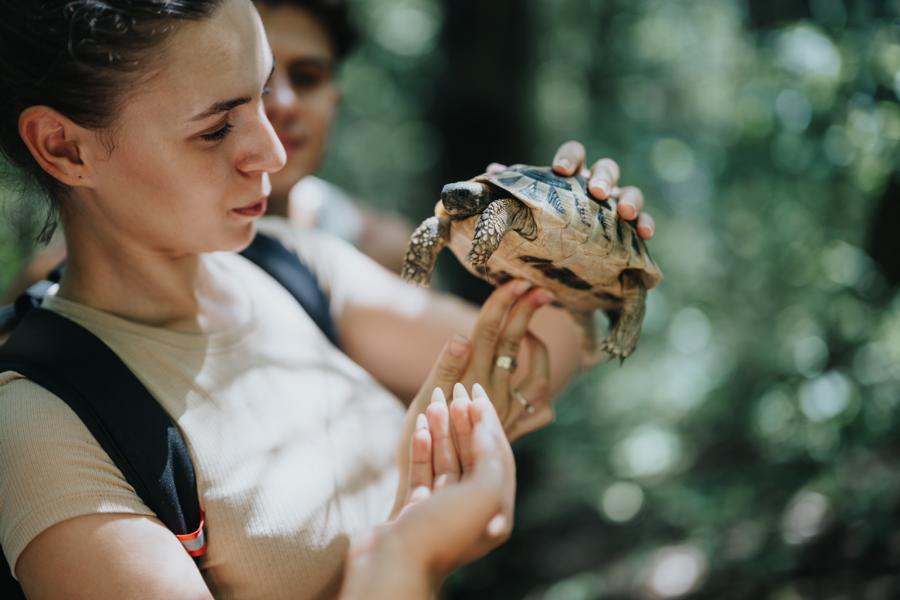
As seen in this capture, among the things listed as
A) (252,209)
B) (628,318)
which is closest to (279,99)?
(252,209)

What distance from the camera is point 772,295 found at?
13.3 ft

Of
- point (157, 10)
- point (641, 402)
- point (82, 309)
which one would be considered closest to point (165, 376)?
point (82, 309)

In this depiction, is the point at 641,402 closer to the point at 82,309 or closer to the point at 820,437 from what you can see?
the point at 820,437

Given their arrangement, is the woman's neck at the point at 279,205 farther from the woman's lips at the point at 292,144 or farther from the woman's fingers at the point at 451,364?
the woman's fingers at the point at 451,364

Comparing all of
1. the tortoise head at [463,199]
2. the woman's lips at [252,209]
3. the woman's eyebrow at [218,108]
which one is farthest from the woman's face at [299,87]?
the tortoise head at [463,199]

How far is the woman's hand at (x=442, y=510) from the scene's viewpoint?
112 cm

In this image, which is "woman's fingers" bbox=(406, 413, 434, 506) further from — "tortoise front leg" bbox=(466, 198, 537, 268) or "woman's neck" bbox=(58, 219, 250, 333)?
"woman's neck" bbox=(58, 219, 250, 333)

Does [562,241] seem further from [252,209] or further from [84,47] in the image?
[84,47]

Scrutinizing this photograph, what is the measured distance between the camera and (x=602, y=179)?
1.53 meters

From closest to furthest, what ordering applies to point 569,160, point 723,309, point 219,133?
point 219,133, point 569,160, point 723,309

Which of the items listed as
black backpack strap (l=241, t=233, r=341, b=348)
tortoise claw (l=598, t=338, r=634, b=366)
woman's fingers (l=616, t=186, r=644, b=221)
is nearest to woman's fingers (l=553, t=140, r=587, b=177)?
woman's fingers (l=616, t=186, r=644, b=221)

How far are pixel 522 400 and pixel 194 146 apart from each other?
947mm

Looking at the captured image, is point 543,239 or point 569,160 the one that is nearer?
point 543,239

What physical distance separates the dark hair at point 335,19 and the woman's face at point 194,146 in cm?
118
